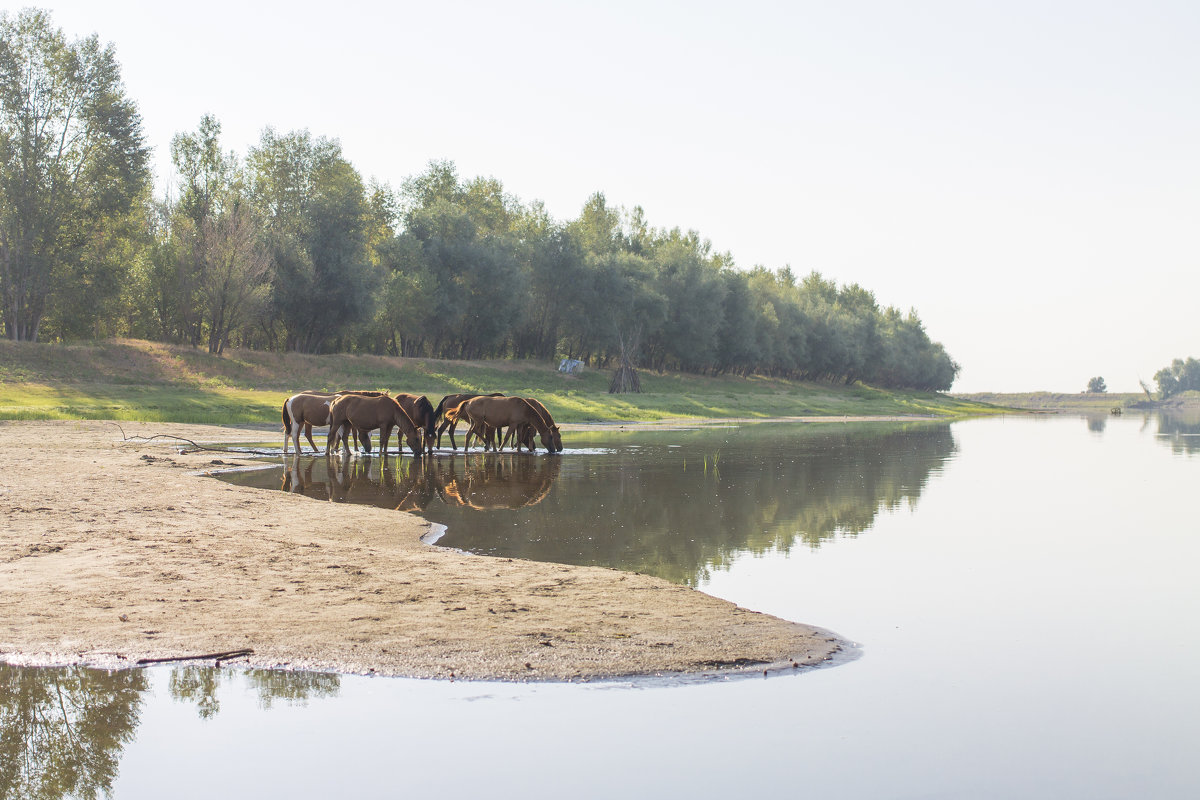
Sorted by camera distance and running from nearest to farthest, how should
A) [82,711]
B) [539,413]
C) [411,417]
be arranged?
1. [82,711]
2. [411,417]
3. [539,413]

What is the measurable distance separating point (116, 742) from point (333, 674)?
1550 millimetres

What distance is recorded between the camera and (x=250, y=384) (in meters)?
53.2

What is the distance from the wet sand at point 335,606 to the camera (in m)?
7.61

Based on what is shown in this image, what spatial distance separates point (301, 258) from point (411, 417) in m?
36.5

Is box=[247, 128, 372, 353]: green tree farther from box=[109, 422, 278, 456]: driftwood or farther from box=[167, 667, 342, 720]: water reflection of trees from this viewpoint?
box=[167, 667, 342, 720]: water reflection of trees

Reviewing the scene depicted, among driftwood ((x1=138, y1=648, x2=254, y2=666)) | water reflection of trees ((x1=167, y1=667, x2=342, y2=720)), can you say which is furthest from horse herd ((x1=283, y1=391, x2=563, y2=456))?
water reflection of trees ((x1=167, y1=667, x2=342, y2=720))

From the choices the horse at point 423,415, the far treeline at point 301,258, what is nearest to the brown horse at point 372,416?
the horse at point 423,415

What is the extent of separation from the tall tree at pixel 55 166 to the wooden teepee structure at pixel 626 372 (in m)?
34.5

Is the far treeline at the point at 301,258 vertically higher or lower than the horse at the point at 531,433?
higher

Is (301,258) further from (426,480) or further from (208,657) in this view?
(208,657)

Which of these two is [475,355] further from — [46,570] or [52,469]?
[46,570]

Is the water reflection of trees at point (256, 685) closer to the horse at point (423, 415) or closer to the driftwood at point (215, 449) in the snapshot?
the driftwood at point (215, 449)

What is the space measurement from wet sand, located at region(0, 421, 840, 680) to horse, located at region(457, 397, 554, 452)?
1601 centimetres

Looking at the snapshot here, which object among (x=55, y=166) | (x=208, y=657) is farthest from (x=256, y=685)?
(x=55, y=166)
